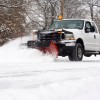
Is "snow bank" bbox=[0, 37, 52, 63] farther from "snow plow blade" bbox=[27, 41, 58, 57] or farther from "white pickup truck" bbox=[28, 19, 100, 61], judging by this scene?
"white pickup truck" bbox=[28, 19, 100, 61]

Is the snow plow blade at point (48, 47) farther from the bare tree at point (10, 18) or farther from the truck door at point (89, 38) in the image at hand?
the bare tree at point (10, 18)

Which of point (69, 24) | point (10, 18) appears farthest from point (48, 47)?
point (10, 18)

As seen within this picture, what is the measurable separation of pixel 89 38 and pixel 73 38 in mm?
1336

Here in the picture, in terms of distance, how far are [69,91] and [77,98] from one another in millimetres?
223

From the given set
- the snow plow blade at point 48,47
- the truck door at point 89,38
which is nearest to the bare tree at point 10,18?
the truck door at point 89,38

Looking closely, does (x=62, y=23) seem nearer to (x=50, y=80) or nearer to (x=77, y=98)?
(x=50, y=80)

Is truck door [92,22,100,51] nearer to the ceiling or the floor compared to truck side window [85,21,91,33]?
nearer to the floor

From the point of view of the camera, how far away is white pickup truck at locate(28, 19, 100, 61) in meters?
13.4

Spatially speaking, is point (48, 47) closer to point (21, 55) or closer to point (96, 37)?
point (21, 55)

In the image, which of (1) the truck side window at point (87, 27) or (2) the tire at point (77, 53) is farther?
(1) the truck side window at point (87, 27)

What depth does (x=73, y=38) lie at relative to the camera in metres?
13.9

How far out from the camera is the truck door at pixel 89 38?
1473 centimetres

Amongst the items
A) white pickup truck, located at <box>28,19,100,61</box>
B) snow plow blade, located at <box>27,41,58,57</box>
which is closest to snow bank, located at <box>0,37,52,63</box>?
snow plow blade, located at <box>27,41,58,57</box>

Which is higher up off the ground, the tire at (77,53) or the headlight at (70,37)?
the headlight at (70,37)
